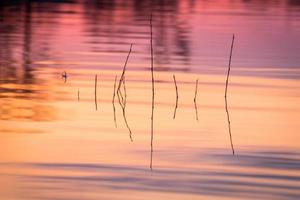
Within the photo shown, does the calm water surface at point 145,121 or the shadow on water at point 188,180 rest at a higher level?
the shadow on water at point 188,180

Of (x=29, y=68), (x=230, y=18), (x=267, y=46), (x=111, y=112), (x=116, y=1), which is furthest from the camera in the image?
(x=116, y=1)

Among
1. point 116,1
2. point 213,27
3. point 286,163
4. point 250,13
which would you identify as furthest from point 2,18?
point 286,163

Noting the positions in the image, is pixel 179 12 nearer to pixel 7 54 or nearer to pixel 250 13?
pixel 250 13

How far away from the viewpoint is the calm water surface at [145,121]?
10.8 meters

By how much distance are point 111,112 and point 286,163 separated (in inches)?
161

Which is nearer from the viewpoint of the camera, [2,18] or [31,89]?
[31,89]

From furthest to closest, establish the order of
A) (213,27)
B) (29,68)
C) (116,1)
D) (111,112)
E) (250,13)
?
(116,1)
(250,13)
(213,27)
(29,68)
(111,112)

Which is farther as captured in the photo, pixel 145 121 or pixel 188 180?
pixel 145 121

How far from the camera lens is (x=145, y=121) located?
1505cm

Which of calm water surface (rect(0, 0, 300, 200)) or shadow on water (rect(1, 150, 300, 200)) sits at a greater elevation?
shadow on water (rect(1, 150, 300, 200))

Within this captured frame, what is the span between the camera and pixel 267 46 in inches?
1256

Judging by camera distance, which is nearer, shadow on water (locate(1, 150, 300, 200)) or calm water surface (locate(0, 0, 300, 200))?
shadow on water (locate(1, 150, 300, 200))

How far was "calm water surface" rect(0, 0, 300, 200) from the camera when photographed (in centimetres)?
1077

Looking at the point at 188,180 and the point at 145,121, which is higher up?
the point at 188,180
